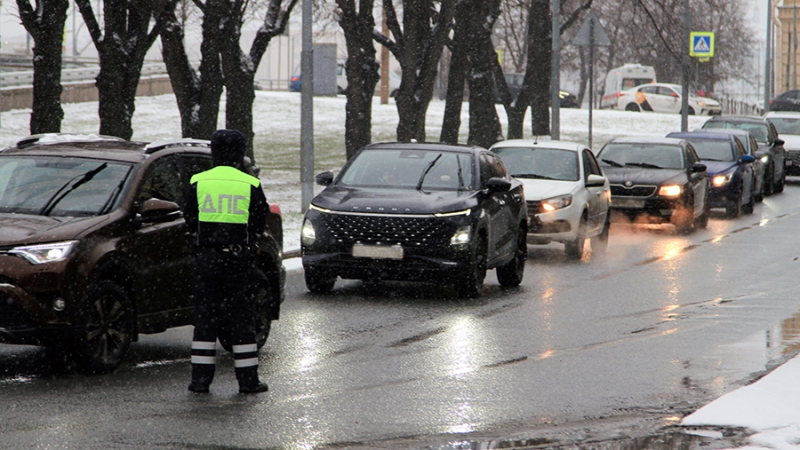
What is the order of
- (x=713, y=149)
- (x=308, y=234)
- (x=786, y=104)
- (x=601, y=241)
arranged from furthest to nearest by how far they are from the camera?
(x=786, y=104) → (x=713, y=149) → (x=601, y=241) → (x=308, y=234)

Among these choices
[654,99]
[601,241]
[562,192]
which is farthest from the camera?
[654,99]

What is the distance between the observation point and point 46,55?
18.0 meters

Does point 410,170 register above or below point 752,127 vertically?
below

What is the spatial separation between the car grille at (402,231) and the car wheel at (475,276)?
42 centimetres

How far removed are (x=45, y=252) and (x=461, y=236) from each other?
526cm

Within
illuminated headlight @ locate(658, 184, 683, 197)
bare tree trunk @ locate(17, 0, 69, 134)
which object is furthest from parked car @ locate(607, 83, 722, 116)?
bare tree trunk @ locate(17, 0, 69, 134)

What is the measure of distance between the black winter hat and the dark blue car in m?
17.4

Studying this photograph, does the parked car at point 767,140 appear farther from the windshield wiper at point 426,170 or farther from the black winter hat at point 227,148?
the black winter hat at point 227,148

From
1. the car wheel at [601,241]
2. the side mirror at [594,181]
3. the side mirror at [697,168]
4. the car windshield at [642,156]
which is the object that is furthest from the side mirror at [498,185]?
the car windshield at [642,156]

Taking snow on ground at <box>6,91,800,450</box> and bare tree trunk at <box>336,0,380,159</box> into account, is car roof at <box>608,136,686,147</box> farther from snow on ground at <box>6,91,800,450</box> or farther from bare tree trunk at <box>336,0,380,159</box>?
snow on ground at <box>6,91,800,450</box>

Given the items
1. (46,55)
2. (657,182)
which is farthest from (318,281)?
(657,182)

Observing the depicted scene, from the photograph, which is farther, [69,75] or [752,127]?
[69,75]

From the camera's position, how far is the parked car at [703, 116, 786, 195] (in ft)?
98.5

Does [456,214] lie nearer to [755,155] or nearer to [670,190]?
[670,190]
